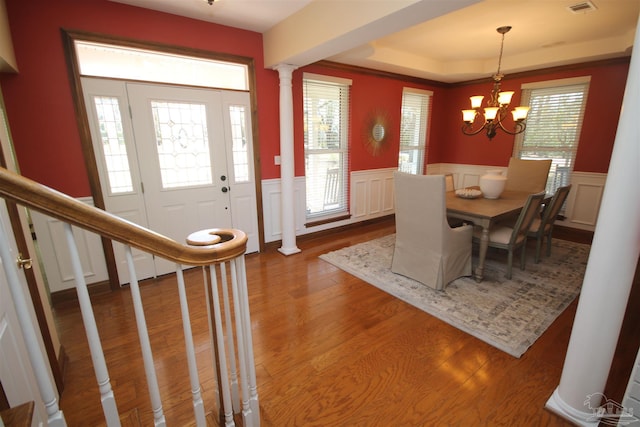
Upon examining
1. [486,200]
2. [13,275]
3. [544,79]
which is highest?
[544,79]

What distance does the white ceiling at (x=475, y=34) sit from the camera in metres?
2.71

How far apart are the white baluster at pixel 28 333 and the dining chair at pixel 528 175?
15.9 ft

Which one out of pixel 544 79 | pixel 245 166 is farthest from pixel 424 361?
pixel 544 79

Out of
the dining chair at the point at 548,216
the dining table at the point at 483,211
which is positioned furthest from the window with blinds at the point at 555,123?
the dining table at the point at 483,211

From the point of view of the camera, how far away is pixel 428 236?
279 centimetres

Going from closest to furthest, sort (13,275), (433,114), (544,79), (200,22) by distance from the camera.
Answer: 1. (13,275)
2. (200,22)
3. (544,79)
4. (433,114)

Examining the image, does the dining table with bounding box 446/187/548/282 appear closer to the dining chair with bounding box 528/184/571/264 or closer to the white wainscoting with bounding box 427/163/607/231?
the dining chair with bounding box 528/184/571/264

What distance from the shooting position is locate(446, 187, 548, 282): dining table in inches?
112

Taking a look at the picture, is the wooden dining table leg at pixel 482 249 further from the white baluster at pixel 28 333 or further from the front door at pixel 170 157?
the white baluster at pixel 28 333

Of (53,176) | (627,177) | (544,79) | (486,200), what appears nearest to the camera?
(627,177)

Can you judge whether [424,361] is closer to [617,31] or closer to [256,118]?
[256,118]

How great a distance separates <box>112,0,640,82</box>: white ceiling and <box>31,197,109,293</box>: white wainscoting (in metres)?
2.12

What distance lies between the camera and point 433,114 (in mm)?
5645

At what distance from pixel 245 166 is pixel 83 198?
1.62 metres
